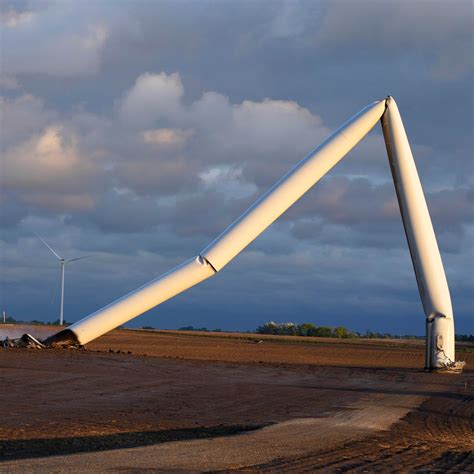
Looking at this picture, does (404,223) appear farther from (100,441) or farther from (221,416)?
(100,441)

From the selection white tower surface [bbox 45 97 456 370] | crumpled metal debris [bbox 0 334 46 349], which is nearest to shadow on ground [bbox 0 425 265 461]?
white tower surface [bbox 45 97 456 370]

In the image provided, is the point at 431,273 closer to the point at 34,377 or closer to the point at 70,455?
the point at 34,377

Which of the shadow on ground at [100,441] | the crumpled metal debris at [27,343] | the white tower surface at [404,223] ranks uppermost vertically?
the white tower surface at [404,223]

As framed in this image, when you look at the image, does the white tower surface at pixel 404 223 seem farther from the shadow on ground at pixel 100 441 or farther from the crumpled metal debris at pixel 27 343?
the shadow on ground at pixel 100 441

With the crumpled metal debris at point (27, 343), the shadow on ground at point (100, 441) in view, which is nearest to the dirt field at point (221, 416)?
the shadow on ground at point (100, 441)

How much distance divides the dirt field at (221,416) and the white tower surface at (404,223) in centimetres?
174

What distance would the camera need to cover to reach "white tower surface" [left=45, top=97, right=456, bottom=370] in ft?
118

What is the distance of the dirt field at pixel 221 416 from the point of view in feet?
45.2

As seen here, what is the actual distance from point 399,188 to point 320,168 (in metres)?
3.19

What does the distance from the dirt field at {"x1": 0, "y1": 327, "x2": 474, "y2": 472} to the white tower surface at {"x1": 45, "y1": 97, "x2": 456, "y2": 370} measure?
1.74m

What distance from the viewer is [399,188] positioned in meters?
36.7

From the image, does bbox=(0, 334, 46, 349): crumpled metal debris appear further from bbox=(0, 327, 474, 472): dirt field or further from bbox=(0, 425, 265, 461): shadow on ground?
bbox=(0, 425, 265, 461): shadow on ground

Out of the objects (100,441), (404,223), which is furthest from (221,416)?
(404,223)

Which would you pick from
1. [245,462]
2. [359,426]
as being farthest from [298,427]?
[245,462]
